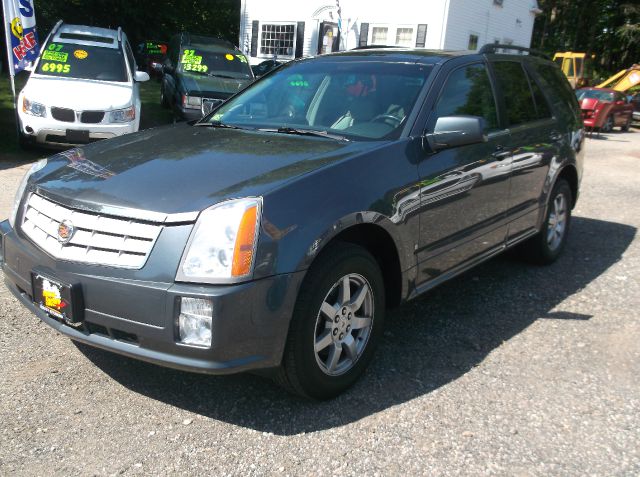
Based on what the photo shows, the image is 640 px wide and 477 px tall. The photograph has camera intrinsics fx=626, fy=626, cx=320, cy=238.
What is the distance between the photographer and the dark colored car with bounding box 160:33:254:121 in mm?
11414

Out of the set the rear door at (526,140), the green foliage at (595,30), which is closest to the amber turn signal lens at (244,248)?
the rear door at (526,140)

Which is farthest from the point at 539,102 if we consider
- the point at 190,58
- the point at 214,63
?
the point at 190,58

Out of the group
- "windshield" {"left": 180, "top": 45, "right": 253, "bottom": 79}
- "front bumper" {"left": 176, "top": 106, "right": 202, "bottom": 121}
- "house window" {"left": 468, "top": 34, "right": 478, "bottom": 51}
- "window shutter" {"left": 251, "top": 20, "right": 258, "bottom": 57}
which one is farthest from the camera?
"window shutter" {"left": 251, "top": 20, "right": 258, "bottom": 57}

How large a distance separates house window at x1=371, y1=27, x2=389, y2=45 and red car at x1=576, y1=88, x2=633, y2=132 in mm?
6634

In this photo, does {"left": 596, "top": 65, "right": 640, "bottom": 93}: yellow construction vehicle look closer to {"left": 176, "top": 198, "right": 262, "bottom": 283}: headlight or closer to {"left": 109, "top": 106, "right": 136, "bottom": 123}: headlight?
{"left": 109, "top": 106, "right": 136, "bottom": 123}: headlight

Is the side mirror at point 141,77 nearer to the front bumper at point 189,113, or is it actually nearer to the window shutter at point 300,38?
the front bumper at point 189,113

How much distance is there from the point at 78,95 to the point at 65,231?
6856 mm

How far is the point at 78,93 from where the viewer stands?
902 cm

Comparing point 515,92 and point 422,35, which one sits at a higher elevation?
point 422,35

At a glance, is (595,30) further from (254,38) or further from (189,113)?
(189,113)

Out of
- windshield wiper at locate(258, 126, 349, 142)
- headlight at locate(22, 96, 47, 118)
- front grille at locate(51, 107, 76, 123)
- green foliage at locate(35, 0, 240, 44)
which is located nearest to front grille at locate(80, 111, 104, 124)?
A: front grille at locate(51, 107, 76, 123)

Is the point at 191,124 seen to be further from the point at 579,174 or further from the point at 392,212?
the point at 579,174

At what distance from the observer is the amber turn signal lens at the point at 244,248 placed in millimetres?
2572

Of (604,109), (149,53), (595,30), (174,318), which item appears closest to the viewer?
(174,318)
